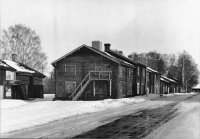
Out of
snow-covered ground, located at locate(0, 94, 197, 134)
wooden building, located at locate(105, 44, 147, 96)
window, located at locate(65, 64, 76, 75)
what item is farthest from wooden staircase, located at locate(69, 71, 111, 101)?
snow-covered ground, located at locate(0, 94, 197, 134)

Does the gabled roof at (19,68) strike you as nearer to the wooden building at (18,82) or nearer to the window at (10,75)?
the wooden building at (18,82)

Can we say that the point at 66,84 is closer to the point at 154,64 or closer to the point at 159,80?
the point at 159,80

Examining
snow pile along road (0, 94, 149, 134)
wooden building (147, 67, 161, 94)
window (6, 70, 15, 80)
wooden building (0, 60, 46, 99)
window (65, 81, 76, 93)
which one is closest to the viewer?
snow pile along road (0, 94, 149, 134)

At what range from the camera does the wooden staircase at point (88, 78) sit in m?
35.3

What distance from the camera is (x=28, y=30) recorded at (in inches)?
2003

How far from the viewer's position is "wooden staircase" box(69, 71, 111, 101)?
35.3 m

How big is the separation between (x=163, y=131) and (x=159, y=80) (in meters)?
64.6

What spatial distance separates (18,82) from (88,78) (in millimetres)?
9538

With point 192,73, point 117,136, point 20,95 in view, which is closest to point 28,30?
point 20,95

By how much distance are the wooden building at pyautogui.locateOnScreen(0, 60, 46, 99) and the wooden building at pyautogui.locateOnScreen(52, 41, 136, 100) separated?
4915mm

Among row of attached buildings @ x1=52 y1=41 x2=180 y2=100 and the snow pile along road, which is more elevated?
row of attached buildings @ x1=52 y1=41 x2=180 y2=100

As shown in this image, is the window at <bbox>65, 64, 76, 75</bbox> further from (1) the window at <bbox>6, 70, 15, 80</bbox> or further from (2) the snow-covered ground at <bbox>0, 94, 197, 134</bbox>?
(2) the snow-covered ground at <bbox>0, 94, 197, 134</bbox>

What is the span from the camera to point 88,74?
120 feet

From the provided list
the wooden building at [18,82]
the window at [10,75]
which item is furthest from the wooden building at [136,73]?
the window at [10,75]
